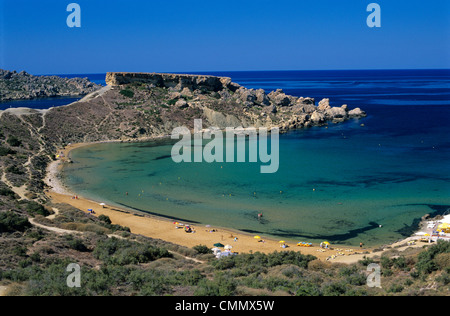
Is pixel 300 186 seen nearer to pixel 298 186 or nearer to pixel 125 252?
pixel 298 186

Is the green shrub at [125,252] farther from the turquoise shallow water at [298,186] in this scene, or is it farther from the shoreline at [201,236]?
the turquoise shallow water at [298,186]

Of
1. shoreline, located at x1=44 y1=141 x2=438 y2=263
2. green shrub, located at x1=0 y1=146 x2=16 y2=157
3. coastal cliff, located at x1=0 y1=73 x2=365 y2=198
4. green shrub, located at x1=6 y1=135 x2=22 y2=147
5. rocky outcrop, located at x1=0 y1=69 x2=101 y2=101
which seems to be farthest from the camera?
rocky outcrop, located at x1=0 y1=69 x2=101 y2=101

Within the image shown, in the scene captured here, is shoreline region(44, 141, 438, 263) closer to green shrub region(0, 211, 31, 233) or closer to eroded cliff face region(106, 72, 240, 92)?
green shrub region(0, 211, 31, 233)

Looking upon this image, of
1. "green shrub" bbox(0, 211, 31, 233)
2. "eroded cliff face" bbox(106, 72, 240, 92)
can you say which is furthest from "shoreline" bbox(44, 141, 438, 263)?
"eroded cliff face" bbox(106, 72, 240, 92)

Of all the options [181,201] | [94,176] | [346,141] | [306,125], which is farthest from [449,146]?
[94,176]
